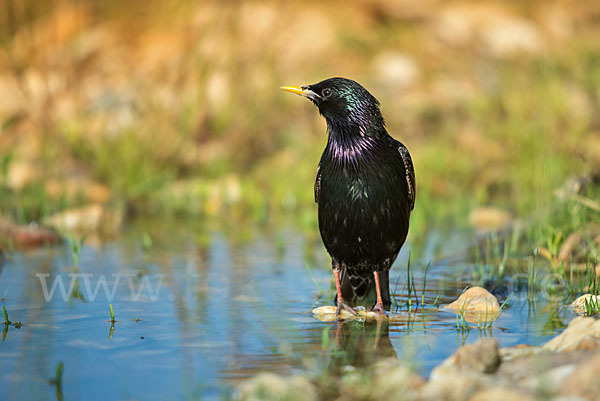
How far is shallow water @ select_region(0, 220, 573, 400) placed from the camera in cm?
345

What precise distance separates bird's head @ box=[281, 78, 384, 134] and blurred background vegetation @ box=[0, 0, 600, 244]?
4.80ft

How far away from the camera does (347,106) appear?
4.67m

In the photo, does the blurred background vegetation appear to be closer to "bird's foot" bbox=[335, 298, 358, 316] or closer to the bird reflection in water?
"bird's foot" bbox=[335, 298, 358, 316]

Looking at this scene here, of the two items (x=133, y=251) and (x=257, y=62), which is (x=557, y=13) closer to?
(x=257, y=62)

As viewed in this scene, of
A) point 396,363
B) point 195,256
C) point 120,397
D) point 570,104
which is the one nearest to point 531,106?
point 570,104

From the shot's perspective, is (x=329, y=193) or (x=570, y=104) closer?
(x=329, y=193)

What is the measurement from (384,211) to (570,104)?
17.1 ft

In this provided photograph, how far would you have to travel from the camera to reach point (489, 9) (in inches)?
567

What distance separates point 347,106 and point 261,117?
5587 millimetres

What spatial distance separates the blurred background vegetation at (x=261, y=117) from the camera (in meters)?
8.11

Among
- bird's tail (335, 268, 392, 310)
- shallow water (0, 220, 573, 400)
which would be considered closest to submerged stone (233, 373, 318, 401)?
shallow water (0, 220, 573, 400)

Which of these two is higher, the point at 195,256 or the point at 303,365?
the point at 195,256

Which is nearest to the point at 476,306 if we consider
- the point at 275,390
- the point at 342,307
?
the point at 342,307

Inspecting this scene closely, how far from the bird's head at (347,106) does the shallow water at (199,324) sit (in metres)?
0.98
